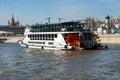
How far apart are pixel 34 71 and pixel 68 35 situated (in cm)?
4392

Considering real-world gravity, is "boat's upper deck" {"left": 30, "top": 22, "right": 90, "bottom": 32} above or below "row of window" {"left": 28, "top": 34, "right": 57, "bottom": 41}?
above

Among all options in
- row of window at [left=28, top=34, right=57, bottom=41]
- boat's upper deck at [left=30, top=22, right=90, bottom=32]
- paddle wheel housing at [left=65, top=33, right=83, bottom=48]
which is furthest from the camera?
row of window at [left=28, top=34, right=57, bottom=41]

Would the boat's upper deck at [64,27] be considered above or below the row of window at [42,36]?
above

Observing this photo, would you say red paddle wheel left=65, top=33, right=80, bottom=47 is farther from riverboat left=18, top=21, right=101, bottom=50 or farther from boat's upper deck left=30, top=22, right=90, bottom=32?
boat's upper deck left=30, top=22, right=90, bottom=32

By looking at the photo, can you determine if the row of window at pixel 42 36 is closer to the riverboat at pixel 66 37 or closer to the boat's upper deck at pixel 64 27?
the riverboat at pixel 66 37

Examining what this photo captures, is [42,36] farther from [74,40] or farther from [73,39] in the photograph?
[74,40]

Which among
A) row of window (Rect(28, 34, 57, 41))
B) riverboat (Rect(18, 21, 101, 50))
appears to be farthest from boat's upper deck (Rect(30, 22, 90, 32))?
row of window (Rect(28, 34, 57, 41))

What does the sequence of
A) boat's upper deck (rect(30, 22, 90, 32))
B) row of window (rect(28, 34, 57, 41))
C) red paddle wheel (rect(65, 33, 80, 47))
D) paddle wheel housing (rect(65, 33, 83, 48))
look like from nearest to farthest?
paddle wheel housing (rect(65, 33, 83, 48)) < red paddle wheel (rect(65, 33, 80, 47)) < boat's upper deck (rect(30, 22, 90, 32)) < row of window (rect(28, 34, 57, 41))

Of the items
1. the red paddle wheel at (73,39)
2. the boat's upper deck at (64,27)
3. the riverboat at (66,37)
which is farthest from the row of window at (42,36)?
the red paddle wheel at (73,39)

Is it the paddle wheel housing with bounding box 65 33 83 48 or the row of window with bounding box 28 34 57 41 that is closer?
the paddle wheel housing with bounding box 65 33 83 48

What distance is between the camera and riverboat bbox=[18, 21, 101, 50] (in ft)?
290

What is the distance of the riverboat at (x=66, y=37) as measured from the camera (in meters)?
88.5

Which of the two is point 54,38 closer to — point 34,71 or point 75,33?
point 75,33

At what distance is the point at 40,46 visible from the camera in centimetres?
10006
